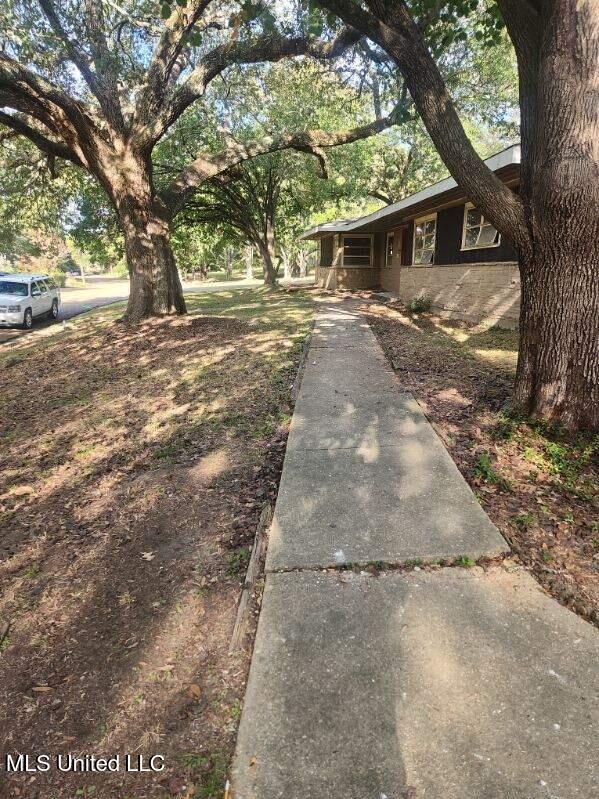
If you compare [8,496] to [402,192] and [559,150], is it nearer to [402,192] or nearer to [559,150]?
[559,150]

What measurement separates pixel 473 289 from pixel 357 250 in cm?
1180

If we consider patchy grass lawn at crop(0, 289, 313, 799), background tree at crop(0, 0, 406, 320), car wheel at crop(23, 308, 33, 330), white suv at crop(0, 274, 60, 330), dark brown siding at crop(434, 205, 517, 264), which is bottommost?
patchy grass lawn at crop(0, 289, 313, 799)

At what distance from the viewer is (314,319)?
12891mm

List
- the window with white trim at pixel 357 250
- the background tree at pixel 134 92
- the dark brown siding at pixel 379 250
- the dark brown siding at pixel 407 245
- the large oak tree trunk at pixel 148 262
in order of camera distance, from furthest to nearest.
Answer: the window with white trim at pixel 357 250, the dark brown siding at pixel 379 250, the dark brown siding at pixel 407 245, the large oak tree trunk at pixel 148 262, the background tree at pixel 134 92

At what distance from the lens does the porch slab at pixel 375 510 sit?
117 inches

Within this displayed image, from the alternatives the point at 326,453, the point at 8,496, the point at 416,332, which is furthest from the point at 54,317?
the point at 326,453

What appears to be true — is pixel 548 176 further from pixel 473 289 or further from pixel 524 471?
pixel 473 289

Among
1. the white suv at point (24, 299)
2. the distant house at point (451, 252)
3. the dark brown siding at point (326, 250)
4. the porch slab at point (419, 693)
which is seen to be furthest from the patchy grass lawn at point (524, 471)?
the dark brown siding at point (326, 250)

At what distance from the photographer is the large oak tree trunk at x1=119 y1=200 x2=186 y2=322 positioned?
37.7 feet

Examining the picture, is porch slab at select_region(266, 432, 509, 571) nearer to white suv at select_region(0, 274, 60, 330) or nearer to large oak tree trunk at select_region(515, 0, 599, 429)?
large oak tree trunk at select_region(515, 0, 599, 429)

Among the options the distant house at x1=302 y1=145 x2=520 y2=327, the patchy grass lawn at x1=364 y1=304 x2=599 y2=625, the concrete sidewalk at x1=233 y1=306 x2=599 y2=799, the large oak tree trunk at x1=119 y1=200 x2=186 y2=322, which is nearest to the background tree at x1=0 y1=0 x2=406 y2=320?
the large oak tree trunk at x1=119 y1=200 x2=186 y2=322

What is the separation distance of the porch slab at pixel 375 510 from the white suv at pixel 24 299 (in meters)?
15.8

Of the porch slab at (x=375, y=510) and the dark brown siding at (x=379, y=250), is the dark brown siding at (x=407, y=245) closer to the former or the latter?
the dark brown siding at (x=379, y=250)

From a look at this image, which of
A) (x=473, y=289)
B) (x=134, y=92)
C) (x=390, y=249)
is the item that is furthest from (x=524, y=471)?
(x=390, y=249)
